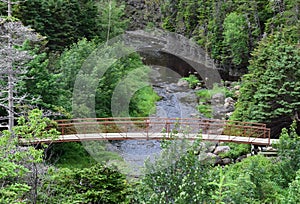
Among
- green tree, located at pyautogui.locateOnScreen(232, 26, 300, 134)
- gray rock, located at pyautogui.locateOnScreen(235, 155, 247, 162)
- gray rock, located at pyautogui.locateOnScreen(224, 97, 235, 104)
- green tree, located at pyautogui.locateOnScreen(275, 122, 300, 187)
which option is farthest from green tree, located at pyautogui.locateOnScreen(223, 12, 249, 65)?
green tree, located at pyautogui.locateOnScreen(275, 122, 300, 187)

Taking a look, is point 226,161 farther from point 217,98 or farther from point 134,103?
point 217,98

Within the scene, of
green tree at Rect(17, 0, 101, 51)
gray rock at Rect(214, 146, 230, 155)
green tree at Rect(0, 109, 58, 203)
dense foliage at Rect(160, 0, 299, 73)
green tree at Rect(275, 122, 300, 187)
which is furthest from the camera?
dense foliage at Rect(160, 0, 299, 73)

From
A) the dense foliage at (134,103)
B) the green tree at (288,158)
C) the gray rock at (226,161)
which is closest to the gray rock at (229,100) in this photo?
the dense foliage at (134,103)

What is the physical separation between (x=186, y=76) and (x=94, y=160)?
62.3 feet

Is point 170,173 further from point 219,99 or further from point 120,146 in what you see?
point 219,99

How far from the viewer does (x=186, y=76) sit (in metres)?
35.8

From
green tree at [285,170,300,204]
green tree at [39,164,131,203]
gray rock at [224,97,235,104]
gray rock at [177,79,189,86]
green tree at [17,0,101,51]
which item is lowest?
green tree at [39,164,131,203]

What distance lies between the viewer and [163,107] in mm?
27297

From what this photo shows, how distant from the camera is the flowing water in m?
19.3

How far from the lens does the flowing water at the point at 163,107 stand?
63.4 ft

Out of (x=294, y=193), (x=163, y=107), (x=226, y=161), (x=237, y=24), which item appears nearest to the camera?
(x=294, y=193)

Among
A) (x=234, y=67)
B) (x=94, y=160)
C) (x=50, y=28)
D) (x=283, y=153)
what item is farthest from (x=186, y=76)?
(x=283, y=153)

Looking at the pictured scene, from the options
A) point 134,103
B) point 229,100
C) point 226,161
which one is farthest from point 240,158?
point 229,100

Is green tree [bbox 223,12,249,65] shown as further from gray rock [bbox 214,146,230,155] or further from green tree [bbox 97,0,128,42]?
gray rock [bbox 214,146,230,155]
